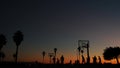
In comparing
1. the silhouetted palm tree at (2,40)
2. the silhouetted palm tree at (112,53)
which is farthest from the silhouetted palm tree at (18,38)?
the silhouetted palm tree at (112,53)

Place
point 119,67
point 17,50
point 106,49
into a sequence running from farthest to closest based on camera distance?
point 106,49, point 17,50, point 119,67

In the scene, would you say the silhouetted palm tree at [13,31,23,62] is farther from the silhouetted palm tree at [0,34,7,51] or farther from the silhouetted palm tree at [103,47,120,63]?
the silhouetted palm tree at [103,47,120,63]

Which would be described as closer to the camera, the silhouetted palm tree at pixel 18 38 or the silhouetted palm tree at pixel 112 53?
the silhouetted palm tree at pixel 18 38

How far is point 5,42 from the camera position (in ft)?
287

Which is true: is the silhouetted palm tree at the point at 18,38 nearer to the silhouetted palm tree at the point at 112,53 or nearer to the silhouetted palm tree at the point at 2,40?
the silhouetted palm tree at the point at 2,40

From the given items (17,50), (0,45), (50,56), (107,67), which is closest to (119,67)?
(107,67)

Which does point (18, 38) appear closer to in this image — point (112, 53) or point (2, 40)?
point (2, 40)

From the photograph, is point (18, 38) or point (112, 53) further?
point (112, 53)

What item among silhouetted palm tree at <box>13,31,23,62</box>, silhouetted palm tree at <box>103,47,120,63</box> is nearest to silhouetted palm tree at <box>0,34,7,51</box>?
silhouetted palm tree at <box>13,31,23,62</box>

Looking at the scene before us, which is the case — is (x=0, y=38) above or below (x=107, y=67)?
above

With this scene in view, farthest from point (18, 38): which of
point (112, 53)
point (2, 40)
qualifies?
point (112, 53)

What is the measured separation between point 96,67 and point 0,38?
50.5 metres

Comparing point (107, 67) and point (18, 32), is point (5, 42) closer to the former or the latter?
point (18, 32)

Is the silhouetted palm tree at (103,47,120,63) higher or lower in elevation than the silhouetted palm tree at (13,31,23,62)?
lower
